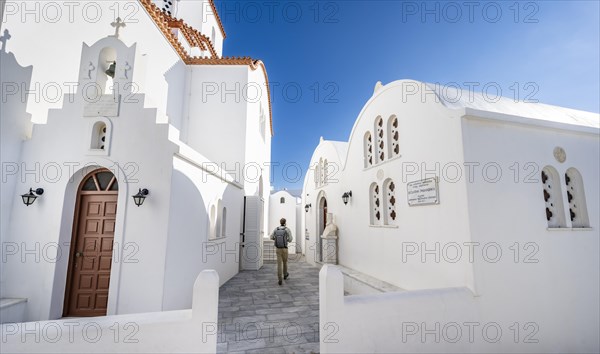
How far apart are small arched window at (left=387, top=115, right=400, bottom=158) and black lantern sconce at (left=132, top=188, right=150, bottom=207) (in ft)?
17.6

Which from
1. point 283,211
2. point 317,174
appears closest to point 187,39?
point 317,174

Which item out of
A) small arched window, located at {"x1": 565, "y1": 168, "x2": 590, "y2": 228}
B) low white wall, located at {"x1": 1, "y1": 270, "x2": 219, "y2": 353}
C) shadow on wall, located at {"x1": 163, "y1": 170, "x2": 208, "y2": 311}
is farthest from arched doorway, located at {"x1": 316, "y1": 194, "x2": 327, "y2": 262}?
low white wall, located at {"x1": 1, "y1": 270, "x2": 219, "y2": 353}

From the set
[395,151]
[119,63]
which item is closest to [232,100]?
[119,63]

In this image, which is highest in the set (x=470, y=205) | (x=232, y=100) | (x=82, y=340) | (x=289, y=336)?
(x=232, y=100)

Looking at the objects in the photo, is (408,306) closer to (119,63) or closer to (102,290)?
(102,290)

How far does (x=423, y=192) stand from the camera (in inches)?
202

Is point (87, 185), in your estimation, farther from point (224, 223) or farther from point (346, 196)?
point (346, 196)

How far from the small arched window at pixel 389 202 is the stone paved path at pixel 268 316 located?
261 cm

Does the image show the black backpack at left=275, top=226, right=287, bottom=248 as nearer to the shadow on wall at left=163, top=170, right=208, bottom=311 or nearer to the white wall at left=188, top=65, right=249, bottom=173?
the shadow on wall at left=163, top=170, right=208, bottom=311

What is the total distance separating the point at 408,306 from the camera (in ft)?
12.1

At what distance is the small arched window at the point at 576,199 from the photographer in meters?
4.84

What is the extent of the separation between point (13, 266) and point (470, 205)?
25.8 feet

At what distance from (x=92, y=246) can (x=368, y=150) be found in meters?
6.79

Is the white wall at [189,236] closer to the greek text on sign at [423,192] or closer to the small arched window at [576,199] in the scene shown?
the greek text on sign at [423,192]
